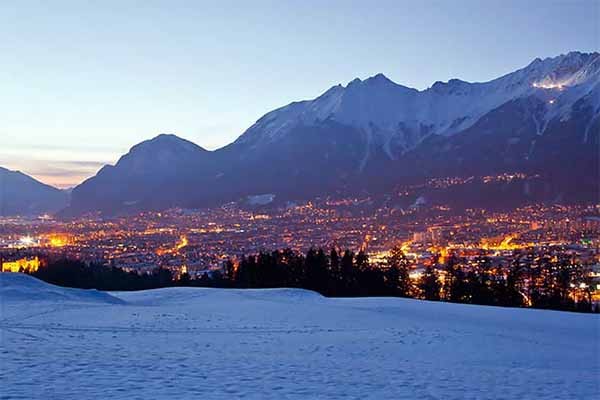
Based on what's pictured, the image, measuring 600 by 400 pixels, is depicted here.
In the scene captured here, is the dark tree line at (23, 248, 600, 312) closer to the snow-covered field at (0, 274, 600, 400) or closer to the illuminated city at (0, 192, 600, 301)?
the illuminated city at (0, 192, 600, 301)

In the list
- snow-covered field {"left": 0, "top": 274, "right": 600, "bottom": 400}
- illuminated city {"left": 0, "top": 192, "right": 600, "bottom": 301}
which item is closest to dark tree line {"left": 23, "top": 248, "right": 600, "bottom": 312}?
illuminated city {"left": 0, "top": 192, "right": 600, "bottom": 301}

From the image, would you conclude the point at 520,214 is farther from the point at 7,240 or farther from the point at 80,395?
the point at 80,395

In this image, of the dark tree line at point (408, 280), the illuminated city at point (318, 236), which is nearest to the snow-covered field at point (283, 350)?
the dark tree line at point (408, 280)

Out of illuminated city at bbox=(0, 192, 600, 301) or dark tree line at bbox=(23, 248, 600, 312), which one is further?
illuminated city at bbox=(0, 192, 600, 301)

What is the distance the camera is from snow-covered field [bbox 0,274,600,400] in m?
11.3

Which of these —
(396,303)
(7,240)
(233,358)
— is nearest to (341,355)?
(233,358)

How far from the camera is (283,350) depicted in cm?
1533

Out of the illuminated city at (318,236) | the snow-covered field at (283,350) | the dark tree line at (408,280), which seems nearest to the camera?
the snow-covered field at (283,350)

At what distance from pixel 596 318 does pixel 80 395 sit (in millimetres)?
22864

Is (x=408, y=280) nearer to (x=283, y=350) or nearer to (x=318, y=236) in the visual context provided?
(x=283, y=350)

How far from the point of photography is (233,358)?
1397 cm

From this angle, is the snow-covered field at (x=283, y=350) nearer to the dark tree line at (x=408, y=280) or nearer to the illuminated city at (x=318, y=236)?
the dark tree line at (x=408, y=280)

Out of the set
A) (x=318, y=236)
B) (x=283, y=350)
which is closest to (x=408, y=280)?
(x=283, y=350)

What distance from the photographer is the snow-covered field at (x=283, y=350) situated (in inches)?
443
